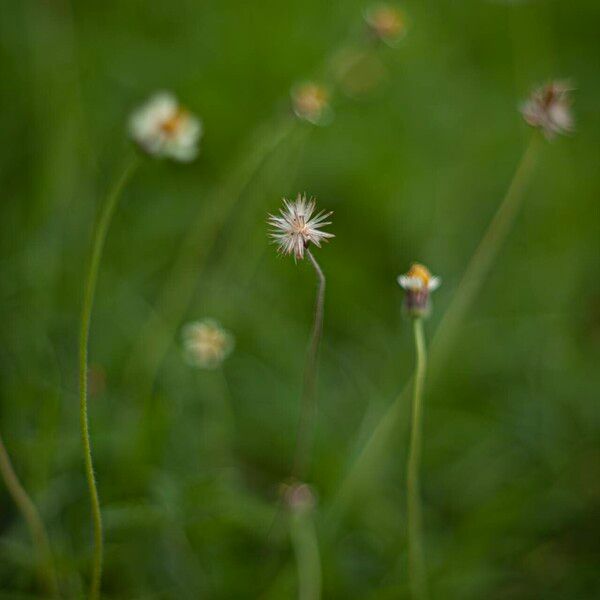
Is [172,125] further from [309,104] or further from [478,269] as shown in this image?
[478,269]

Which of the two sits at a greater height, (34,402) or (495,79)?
(495,79)

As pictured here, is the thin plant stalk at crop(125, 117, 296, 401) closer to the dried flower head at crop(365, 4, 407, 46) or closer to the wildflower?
the dried flower head at crop(365, 4, 407, 46)

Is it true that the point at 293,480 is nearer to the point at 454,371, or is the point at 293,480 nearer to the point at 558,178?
the point at 454,371

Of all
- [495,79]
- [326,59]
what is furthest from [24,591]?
[495,79]

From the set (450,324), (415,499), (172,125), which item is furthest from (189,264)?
(415,499)

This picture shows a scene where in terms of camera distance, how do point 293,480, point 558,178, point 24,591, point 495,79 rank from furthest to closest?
point 495,79
point 558,178
point 293,480
point 24,591
